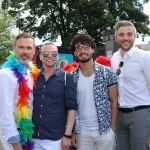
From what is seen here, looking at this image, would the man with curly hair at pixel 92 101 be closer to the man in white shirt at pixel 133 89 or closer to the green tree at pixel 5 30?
the man in white shirt at pixel 133 89

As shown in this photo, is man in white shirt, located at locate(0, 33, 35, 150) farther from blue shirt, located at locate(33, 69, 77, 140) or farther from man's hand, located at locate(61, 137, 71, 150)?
man's hand, located at locate(61, 137, 71, 150)

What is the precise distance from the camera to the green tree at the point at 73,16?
3083 cm

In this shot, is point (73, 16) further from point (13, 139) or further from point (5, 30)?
point (13, 139)

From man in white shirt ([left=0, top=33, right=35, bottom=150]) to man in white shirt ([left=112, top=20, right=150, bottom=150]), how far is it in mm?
1088

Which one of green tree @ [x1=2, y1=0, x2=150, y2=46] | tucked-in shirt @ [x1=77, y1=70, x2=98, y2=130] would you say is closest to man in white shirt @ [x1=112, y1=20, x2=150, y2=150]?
tucked-in shirt @ [x1=77, y1=70, x2=98, y2=130]

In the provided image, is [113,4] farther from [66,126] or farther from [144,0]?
[66,126]

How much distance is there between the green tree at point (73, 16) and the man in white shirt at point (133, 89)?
25.6m

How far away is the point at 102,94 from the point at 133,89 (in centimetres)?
44

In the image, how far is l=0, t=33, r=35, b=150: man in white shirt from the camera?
3693 mm

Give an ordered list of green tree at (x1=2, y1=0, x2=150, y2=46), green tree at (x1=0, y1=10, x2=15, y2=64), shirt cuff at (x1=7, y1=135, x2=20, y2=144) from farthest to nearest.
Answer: green tree at (x1=0, y1=10, x2=15, y2=64) < green tree at (x1=2, y1=0, x2=150, y2=46) < shirt cuff at (x1=7, y1=135, x2=20, y2=144)

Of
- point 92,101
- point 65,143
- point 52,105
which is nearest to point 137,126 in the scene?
point 92,101

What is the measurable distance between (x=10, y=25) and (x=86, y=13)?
991 inches

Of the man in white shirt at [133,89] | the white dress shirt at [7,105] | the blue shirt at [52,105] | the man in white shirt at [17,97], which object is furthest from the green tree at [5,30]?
the white dress shirt at [7,105]

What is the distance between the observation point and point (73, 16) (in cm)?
3114
